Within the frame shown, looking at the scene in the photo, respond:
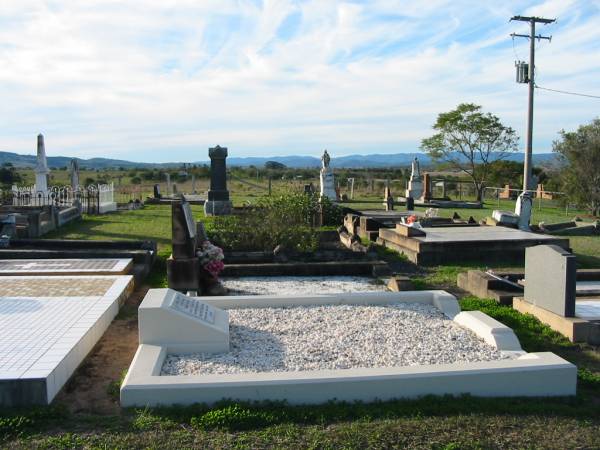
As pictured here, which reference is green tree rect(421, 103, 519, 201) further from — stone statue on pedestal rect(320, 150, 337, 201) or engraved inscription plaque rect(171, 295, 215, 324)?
engraved inscription plaque rect(171, 295, 215, 324)

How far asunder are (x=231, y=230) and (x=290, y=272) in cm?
260

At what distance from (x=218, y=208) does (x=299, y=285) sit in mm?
12792

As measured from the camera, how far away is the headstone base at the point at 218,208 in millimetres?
22156

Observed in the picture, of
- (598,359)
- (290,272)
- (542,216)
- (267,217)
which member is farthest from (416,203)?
(598,359)

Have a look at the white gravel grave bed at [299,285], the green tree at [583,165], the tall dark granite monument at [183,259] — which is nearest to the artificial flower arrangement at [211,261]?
the tall dark granite monument at [183,259]

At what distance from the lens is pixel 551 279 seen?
724cm

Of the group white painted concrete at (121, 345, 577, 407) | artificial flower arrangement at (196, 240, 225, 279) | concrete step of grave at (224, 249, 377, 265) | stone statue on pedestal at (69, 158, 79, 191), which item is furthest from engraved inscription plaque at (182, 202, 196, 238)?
stone statue on pedestal at (69, 158, 79, 191)

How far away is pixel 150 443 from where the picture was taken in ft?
13.6

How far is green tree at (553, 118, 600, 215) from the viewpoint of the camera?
2450cm

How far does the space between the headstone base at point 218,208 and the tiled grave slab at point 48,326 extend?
12649 mm

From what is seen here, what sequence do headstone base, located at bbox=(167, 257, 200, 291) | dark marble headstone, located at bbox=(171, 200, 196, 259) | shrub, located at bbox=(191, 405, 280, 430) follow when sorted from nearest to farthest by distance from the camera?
shrub, located at bbox=(191, 405, 280, 430) → dark marble headstone, located at bbox=(171, 200, 196, 259) → headstone base, located at bbox=(167, 257, 200, 291)

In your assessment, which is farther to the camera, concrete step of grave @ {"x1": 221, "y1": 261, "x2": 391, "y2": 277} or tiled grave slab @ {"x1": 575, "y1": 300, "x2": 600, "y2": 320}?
concrete step of grave @ {"x1": 221, "y1": 261, "x2": 391, "y2": 277}

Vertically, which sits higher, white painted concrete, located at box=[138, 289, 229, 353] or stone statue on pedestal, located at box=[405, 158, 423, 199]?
stone statue on pedestal, located at box=[405, 158, 423, 199]

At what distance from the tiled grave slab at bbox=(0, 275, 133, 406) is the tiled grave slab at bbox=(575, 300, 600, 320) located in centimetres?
554
